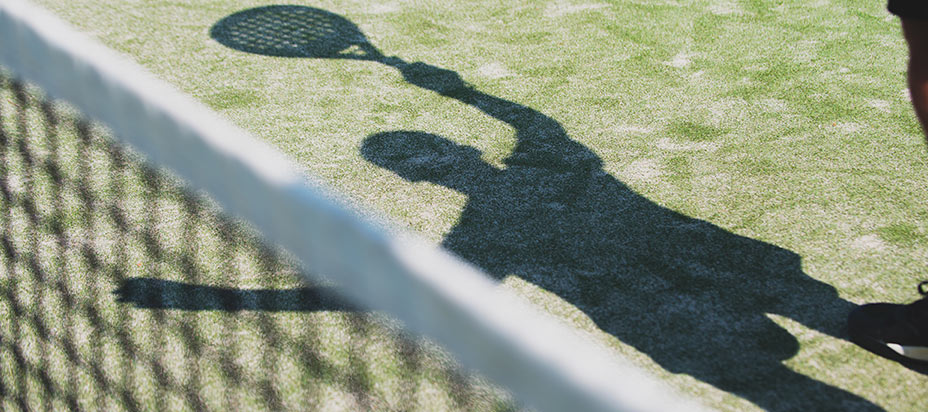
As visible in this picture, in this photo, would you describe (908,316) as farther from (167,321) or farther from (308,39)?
(308,39)

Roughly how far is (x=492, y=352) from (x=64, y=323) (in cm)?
246

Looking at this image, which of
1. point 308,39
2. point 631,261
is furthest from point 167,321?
point 308,39

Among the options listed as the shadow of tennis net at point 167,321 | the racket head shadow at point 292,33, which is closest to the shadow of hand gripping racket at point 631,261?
the shadow of tennis net at point 167,321

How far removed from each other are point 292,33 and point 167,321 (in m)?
3.33

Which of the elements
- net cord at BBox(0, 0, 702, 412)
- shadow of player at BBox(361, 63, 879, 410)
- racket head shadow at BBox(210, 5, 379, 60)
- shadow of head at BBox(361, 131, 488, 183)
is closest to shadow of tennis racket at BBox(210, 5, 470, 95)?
racket head shadow at BBox(210, 5, 379, 60)

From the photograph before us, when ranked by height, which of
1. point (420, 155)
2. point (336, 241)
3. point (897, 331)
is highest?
point (336, 241)

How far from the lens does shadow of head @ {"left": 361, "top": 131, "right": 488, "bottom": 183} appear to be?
150 inches

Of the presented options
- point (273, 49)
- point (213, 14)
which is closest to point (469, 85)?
point (273, 49)

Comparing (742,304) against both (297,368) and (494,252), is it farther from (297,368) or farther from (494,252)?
(297,368)

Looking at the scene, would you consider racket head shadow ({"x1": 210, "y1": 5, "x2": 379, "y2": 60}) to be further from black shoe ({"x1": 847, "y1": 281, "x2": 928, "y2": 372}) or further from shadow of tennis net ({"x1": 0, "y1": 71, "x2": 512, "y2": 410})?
black shoe ({"x1": 847, "y1": 281, "x2": 928, "y2": 372})

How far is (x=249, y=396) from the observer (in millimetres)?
2408

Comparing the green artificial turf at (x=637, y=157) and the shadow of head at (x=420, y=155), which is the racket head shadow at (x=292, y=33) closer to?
the green artificial turf at (x=637, y=157)

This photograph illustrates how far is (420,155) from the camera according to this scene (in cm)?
398

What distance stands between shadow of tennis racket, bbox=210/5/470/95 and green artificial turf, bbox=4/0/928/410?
0.24 feet
